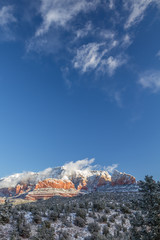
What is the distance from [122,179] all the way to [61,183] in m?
53.6

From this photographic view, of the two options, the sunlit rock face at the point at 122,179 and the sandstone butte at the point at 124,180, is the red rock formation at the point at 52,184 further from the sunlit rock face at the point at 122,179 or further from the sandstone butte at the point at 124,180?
the sandstone butte at the point at 124,180

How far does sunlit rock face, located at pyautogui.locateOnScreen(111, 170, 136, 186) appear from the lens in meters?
104

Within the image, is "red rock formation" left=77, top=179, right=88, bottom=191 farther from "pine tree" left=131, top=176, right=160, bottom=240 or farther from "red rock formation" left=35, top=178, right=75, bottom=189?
"pine tree" left=131, top=176, right=160, bottom=240

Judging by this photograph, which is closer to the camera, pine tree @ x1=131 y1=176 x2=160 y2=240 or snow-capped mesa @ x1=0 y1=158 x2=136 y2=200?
pine tree @ x1=131 y1=176 x2=160 y2=240

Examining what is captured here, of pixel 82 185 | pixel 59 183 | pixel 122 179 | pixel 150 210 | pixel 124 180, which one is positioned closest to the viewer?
pixel 150 210

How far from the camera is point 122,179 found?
110 meters

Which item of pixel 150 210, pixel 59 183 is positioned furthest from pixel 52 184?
pixel 150 210

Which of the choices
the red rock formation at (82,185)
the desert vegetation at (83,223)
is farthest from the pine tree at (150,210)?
the red rock formation at (82,185)

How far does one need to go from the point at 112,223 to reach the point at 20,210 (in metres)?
11.8

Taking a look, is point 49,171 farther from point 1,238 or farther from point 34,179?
point 1,238

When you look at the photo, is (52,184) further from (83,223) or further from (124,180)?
(83,223)

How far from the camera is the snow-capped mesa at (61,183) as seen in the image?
112200 mm

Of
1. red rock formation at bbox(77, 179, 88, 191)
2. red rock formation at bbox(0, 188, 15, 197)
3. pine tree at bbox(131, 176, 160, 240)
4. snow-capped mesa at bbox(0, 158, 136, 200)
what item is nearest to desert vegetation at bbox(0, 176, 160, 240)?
pine tree at bbox(131, 176, 160, 240)

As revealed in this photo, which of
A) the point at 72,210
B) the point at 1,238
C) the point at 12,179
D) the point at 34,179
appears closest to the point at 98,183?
the point at 34,179
